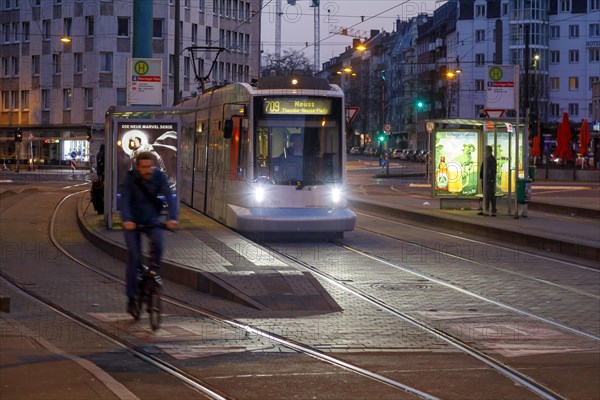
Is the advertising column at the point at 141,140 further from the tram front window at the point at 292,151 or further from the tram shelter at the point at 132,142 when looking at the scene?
the tram front window at the point at 292,151

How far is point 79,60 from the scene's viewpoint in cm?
7888

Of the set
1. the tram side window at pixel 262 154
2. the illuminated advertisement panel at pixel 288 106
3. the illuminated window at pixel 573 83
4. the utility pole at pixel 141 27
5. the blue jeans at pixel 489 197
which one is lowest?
the blue jeans at pixel 489 197

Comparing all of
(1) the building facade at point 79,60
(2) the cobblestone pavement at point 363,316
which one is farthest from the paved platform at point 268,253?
(1) the building facade at point 79,60

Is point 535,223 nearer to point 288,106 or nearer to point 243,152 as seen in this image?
point 288,106

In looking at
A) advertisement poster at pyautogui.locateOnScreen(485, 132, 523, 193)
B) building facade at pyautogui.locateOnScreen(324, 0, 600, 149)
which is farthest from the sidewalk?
building facade at pyautogui.locateOnScreen(324, 0, 600, 149)

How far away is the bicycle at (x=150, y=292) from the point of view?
424 inches

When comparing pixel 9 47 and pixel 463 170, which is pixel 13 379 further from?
pixel 9 47

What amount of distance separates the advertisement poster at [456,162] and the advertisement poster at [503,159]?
934mm

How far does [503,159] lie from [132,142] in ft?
38.4

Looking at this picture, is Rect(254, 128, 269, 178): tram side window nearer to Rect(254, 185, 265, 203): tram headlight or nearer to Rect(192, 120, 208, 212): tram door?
Rect(254, 185, 265, 203): tram headlight

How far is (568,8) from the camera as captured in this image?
109188mm

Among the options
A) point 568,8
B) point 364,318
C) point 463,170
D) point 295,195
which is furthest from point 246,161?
point 568,8

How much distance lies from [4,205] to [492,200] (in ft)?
51.7

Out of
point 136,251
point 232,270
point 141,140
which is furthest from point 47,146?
point 136,251
